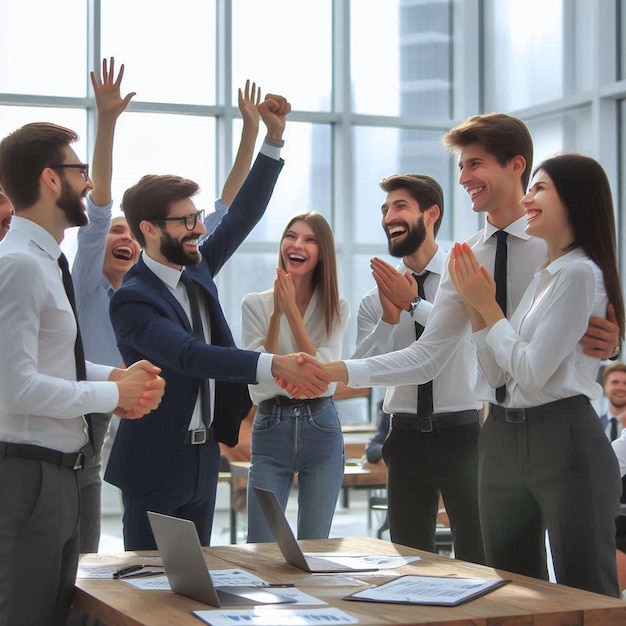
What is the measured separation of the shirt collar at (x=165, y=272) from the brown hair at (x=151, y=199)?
0.24ft

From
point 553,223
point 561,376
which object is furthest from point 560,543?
point 553,223

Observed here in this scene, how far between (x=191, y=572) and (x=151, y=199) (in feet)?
4.56

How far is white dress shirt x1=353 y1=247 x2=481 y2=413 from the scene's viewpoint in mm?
3594

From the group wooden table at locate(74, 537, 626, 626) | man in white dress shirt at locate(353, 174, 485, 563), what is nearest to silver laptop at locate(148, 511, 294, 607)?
wooden table at locate(74, 537, 626, 626)

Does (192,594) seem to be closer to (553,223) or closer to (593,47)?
(553,223)

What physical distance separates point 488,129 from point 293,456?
1337 millimetres

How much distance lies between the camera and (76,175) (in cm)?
262

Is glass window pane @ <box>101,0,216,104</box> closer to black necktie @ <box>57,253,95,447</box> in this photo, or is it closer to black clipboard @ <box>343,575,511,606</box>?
black necktie @ <box>57,253,95,447</box>

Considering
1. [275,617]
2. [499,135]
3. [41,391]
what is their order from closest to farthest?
[275,617], [41,391], [499,135]

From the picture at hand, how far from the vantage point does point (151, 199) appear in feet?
10.4

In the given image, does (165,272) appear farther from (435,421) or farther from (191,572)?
(191,572)

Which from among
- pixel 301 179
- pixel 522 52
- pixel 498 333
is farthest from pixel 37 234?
pixel 522 52

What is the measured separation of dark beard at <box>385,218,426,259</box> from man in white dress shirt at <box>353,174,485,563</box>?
13 cm

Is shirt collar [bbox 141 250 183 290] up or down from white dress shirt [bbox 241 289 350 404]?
up
